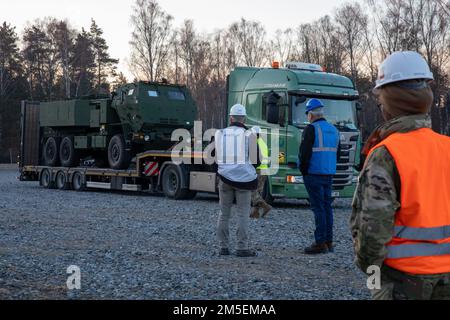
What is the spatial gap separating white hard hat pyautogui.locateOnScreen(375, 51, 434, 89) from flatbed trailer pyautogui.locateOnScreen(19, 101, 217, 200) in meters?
10.4

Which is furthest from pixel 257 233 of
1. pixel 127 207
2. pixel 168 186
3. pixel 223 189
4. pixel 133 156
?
pixel 133 156

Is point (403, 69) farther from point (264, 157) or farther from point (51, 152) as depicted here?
point (51, 152)

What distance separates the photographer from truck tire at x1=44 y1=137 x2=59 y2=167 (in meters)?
24.0

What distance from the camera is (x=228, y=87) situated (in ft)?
51.7

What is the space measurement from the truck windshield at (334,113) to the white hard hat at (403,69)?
11.6 meters

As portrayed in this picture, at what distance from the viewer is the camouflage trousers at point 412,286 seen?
8.59ft

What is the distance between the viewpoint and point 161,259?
26.5 ft

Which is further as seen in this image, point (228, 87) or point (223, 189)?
point (228, 87)

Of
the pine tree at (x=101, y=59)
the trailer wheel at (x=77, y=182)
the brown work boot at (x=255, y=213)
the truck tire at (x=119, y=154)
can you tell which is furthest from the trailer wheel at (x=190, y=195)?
the pine tree at (x=101, y=59)

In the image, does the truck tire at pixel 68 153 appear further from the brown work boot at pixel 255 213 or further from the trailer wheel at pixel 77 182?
the brown work boot at pixel 255 213
